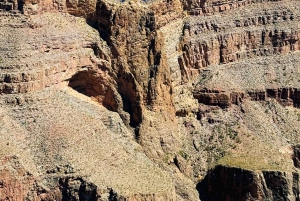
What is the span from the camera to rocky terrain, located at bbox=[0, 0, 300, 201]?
7875 centimetres

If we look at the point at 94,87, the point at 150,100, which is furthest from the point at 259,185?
the point at 94,87

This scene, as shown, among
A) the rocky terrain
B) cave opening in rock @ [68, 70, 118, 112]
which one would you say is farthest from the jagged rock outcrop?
cave opening in rock @ [68, 70, 118, 112]

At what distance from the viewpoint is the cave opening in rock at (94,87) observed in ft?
279

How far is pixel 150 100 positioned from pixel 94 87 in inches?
189

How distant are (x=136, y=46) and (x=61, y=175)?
1503 cm

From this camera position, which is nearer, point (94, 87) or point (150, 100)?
point (94, 87)

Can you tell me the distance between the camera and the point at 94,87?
284ft

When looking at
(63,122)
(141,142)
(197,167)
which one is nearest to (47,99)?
(63,122)

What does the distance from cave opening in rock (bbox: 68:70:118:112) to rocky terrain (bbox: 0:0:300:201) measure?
3.8 inches

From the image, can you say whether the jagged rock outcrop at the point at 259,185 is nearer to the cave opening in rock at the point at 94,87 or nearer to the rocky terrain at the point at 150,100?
the rocky terrain at the point at 150,100

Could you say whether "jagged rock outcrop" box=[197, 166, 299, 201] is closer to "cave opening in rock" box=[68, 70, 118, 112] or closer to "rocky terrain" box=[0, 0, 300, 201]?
"rocky terrain" box=[0, 0, 300, 201]

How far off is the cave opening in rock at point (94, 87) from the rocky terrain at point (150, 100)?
10 centimetres

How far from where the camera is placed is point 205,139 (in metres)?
91.6

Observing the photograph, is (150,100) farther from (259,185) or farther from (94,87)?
(259,185)
